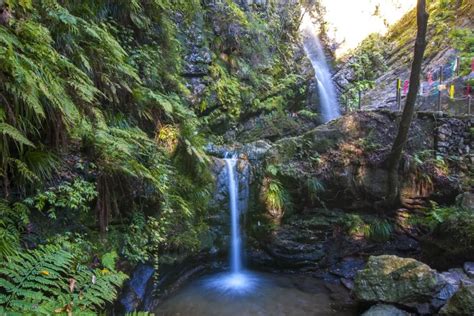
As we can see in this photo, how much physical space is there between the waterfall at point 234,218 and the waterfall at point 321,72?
692 cm

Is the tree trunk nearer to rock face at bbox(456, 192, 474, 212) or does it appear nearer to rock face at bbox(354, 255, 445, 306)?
rock face at bbox(456, 192, 474, 212)

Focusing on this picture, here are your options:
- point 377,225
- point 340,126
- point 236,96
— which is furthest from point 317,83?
point 377,225

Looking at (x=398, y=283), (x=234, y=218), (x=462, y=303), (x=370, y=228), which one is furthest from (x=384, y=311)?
(x=234, y=218)

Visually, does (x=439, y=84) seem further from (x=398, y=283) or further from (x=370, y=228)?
(x=398, y=283)

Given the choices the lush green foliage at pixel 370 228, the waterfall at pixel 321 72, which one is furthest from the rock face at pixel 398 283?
the waterfall at pixel 321 72

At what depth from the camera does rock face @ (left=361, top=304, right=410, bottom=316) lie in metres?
5.58

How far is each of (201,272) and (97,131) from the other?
182 inches

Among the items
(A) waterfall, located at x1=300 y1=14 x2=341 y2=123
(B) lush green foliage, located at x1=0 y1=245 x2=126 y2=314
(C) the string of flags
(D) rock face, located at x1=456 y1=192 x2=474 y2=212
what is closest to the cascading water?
(D) rock face, located at x1=456 y1=192 x2=474 y2=212

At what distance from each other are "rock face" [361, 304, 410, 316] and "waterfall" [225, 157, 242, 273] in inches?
128

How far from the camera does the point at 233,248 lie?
8336mm

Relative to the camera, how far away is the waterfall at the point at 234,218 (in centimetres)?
826

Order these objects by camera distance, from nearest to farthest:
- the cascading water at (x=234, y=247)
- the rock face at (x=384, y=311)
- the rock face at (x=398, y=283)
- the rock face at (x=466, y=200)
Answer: the rock face at (x=384, y=311) < the rock face at (x=398, y=283) < the cascading water at (x=234, y=247) < the rock face at (x=466, y=200)

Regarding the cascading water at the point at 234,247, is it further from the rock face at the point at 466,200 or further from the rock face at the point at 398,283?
the rock face at the point at 466,200

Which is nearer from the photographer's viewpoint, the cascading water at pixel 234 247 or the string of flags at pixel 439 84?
the cascading water at pixel 234 247
